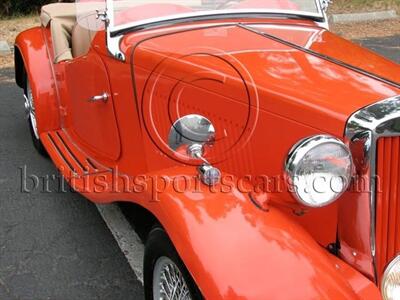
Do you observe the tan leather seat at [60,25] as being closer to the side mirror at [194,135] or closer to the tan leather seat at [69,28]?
the tan leather seat at [69,28]

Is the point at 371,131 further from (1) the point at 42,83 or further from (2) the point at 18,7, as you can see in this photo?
(2) the point at 18,7

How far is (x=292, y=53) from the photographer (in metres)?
2.50

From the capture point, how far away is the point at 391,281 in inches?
78.7

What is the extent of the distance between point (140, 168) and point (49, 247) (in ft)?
2.53

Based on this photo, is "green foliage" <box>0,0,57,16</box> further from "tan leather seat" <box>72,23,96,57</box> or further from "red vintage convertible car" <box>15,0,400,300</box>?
"red vintage convertible car" <box>15,0,400,300</box>

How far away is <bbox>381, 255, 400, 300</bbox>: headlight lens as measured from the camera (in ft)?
6.49

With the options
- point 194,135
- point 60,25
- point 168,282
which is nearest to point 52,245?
point 168,282

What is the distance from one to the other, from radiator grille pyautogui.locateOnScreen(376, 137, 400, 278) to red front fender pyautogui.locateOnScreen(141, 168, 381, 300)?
0.16 m

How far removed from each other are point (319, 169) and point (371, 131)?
0.74 feet

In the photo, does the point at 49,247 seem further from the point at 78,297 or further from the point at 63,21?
the point at 63,21

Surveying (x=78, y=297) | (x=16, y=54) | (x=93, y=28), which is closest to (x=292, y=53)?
(x=93, y=28)

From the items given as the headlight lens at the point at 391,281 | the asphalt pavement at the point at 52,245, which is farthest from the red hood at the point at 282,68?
the asphalt pavement at the point at 52,245

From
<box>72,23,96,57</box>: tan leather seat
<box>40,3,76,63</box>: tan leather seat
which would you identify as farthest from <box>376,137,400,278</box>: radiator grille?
<box>40,3,76,63</box>: tan leather seat

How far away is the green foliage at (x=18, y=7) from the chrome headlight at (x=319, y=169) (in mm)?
10051
